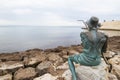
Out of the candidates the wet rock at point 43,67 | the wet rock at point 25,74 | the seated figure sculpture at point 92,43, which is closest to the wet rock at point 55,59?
the wet rock at point 43,67

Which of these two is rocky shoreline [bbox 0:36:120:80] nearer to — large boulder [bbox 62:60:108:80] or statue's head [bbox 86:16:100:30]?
large boulder [bbox 62:60:108:80]

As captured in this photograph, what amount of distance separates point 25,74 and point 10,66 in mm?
869

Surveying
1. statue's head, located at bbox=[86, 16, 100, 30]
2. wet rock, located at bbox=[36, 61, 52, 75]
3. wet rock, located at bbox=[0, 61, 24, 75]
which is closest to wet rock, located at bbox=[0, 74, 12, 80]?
wet rock, located at bbox=[0, 61, 24, 75]

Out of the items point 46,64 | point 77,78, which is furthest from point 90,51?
point 46,64

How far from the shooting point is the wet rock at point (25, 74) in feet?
21.0

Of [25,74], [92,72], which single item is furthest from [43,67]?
[92,72]

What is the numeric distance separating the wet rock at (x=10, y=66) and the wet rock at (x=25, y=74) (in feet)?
0.73

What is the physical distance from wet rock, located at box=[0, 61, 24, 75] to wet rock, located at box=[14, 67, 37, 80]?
22cm

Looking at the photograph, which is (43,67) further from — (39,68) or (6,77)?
(6,77)

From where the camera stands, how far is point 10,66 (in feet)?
23.6

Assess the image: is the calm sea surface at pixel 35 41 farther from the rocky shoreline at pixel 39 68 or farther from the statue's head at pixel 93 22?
the statue's head at pixel 93 22

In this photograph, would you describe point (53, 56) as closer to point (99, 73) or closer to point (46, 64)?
point (46, 64)

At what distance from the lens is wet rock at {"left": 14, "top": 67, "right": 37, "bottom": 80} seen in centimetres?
639

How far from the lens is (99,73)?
496 cm
